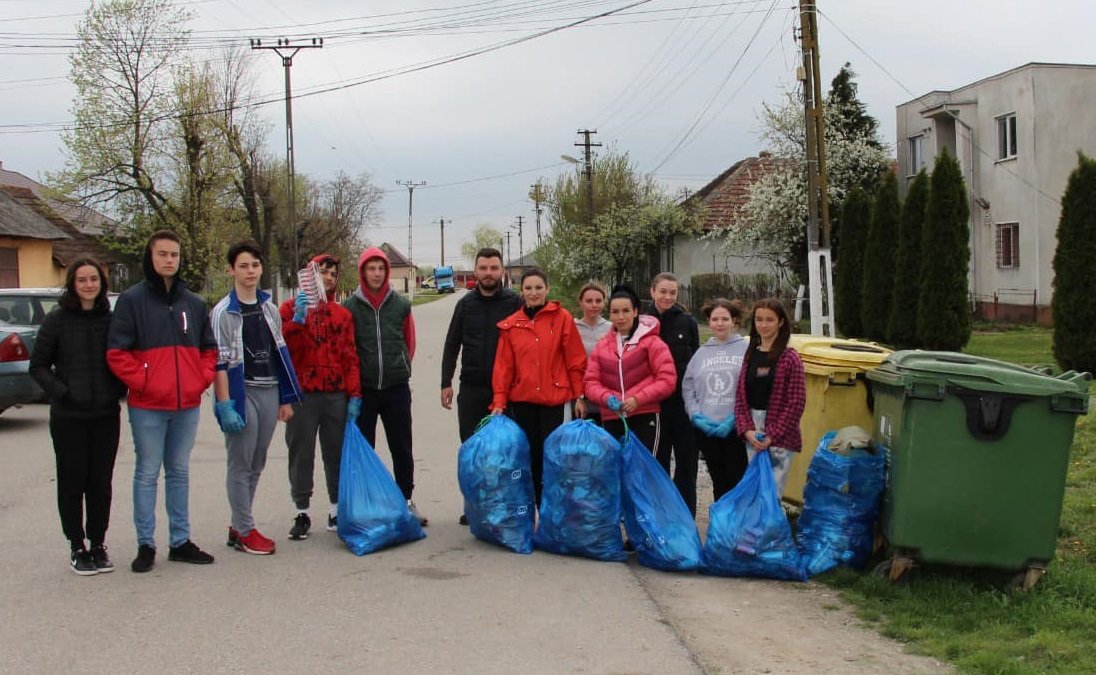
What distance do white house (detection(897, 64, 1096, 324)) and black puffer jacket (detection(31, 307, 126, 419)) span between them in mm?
23105

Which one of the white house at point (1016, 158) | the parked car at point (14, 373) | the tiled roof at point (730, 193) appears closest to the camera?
the parked car at point (14, 373)

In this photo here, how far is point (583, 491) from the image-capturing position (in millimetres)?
6121

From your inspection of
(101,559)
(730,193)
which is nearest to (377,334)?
(101,559)

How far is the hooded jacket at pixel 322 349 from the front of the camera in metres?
6.49

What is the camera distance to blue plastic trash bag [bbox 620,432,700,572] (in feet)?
19.8

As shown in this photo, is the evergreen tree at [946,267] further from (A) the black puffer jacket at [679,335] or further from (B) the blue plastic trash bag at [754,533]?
(B) the blue plastic trash bag at [754,533]

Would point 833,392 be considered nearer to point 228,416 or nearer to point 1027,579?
point 1027,579

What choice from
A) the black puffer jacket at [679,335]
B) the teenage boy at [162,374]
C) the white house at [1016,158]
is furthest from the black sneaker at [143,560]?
the white house at [1016,158]

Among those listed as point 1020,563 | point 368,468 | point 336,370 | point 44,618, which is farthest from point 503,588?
point 1020,563

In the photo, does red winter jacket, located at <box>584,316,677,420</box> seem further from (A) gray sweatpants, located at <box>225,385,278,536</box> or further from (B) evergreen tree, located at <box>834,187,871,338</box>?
(B) evergreen tree, located at <box>834,187,871,338</box>

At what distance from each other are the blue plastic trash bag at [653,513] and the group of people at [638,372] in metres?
0.27

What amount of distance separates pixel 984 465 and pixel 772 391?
49.5 inches

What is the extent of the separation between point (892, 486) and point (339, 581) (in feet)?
10.0

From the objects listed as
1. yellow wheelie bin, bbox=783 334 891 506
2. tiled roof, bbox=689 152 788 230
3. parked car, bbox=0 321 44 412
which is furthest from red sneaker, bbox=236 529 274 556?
tiled roof, bbox=689 152 788 230
